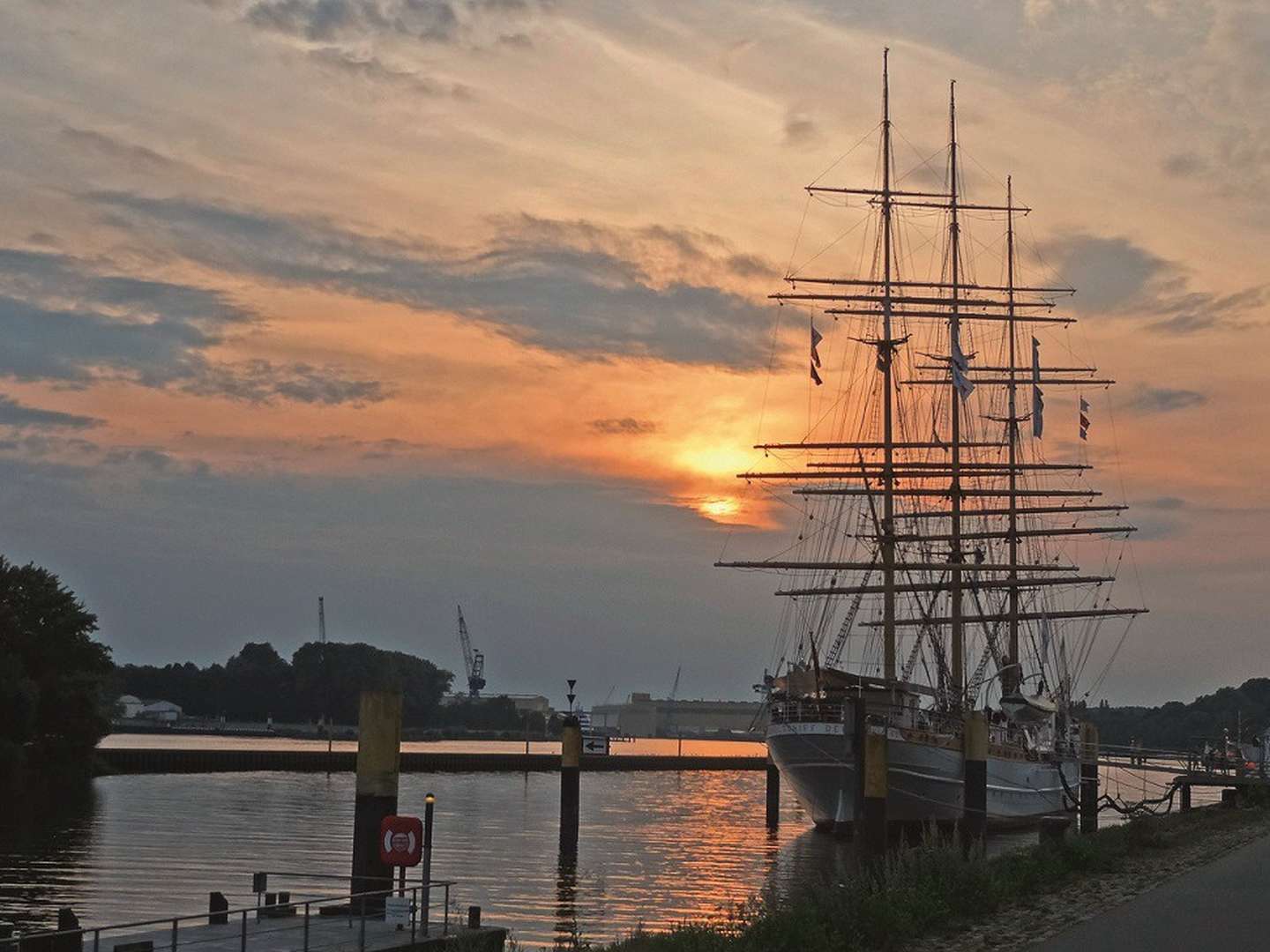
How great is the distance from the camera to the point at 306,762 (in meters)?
141

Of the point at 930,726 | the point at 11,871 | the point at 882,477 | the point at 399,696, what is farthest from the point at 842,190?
the point at 399,696

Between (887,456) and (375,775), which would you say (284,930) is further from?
(887,456)

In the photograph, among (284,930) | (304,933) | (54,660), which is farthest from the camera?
(54,660)

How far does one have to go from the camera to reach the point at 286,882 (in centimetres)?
4941

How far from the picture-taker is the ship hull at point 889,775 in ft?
232

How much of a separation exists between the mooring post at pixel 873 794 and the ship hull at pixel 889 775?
12.0 metres

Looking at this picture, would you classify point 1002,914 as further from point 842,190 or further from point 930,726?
point 842,190

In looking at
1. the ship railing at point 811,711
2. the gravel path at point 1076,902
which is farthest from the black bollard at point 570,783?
the gravel path at point 1076,902

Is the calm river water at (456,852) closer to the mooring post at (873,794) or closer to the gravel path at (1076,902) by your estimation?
the mooring post at (873,794)

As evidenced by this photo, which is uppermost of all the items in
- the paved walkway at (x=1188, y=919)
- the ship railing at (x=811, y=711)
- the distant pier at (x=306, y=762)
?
the ship railing at (x=811, y=711)

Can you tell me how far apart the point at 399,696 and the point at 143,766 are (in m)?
97.9

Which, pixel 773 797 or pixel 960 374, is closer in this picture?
pixel 960 374

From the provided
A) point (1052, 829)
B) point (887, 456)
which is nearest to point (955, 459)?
point (887, 456)

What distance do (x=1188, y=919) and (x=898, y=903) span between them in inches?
195
